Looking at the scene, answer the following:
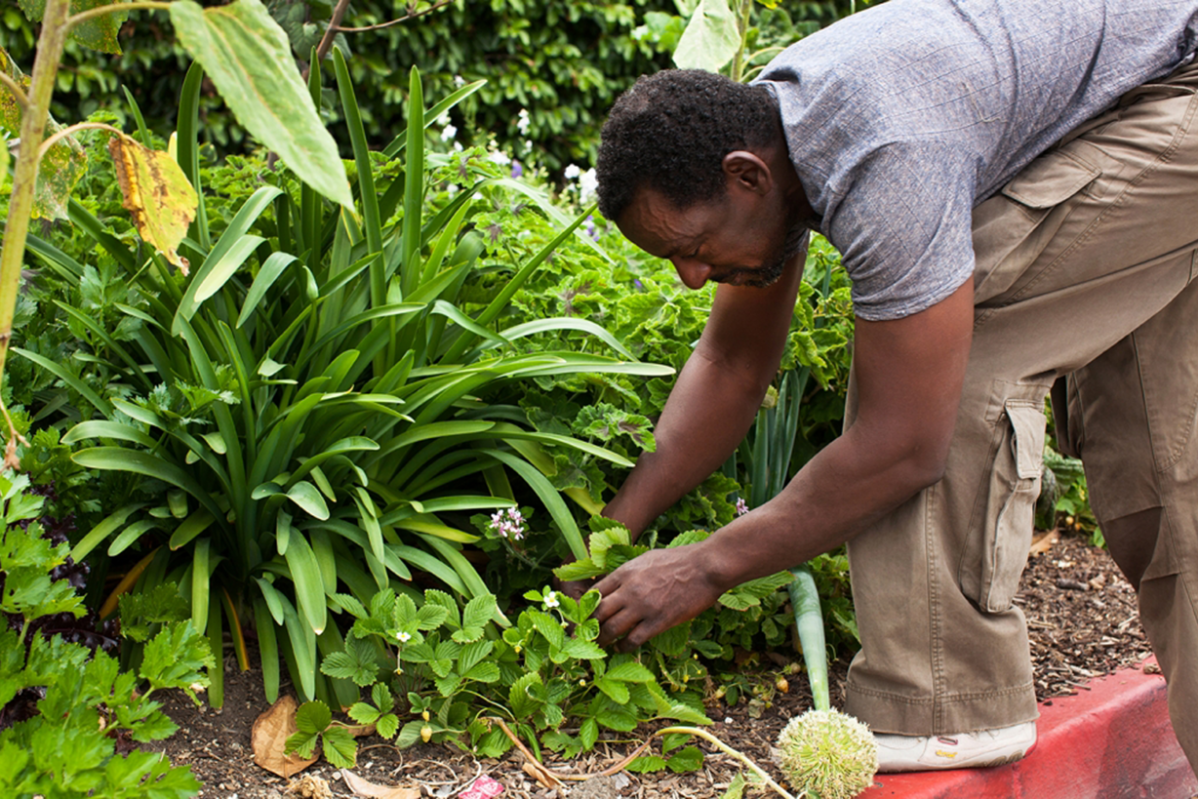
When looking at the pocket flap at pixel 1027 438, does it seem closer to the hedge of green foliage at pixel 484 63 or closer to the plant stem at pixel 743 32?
the plant stem at pixel 743 32

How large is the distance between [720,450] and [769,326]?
0.30 m

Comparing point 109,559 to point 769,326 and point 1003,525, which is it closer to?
point 769,326

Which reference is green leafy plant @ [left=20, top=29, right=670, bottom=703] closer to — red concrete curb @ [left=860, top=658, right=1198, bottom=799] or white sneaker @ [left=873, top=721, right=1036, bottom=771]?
white sneaker @ [left=873, top=721, right=1036, bottom=771]

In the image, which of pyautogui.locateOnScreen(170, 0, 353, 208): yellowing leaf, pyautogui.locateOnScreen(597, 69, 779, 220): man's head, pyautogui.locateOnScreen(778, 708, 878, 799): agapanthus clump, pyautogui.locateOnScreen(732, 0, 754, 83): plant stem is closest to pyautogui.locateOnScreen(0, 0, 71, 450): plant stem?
pyautogui.locateOnScreen(170, 0, 353, 208): yellowing leaf

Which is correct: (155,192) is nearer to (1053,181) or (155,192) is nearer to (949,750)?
(1053,181)

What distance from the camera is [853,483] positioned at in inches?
71.9

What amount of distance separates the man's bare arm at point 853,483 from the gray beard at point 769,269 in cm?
25

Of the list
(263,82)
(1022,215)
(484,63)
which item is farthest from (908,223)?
(484,63)

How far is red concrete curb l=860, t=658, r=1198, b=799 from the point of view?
6.41 feet

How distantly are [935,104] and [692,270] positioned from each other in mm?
515

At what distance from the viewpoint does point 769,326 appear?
2.23 metres

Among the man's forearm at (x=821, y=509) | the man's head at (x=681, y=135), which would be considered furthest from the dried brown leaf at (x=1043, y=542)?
the man's head at (x=681, y=135)

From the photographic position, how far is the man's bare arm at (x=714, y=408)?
7.36 ft

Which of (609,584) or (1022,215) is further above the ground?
(1022,215)
